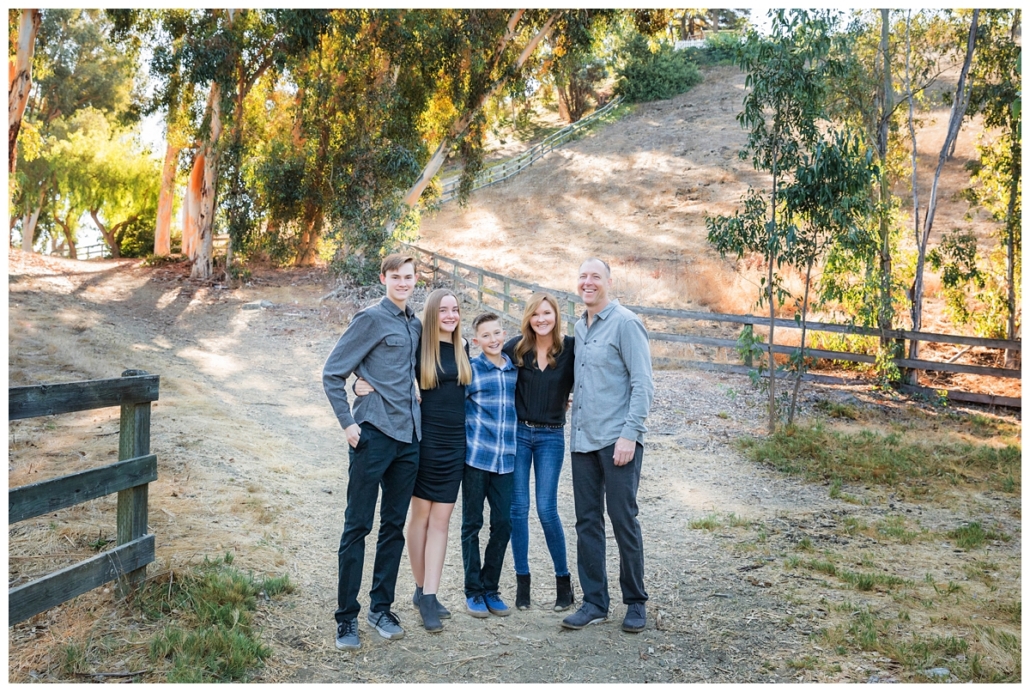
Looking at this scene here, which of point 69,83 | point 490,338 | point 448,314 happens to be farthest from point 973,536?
point 69,83

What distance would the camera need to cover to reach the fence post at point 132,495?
4.19 meters

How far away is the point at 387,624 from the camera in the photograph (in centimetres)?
411

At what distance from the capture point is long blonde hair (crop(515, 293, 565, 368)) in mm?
4391

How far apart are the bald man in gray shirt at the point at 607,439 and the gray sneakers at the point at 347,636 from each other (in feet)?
3.59

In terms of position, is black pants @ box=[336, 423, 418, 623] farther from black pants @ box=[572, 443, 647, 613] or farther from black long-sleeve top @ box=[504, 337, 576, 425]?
black pants @ box=[572, 443, 647, 613]

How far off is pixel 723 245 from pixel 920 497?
3.82 meters

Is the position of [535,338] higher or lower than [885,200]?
lower

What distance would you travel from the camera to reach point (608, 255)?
21.6 metres

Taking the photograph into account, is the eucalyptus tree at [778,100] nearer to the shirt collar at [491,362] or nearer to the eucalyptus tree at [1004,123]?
the eucalyptus tree at [1004,123]

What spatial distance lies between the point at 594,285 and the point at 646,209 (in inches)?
867

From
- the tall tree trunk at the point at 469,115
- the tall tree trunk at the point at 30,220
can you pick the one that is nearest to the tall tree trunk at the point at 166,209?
the tall tree trunk at the point at 30,220

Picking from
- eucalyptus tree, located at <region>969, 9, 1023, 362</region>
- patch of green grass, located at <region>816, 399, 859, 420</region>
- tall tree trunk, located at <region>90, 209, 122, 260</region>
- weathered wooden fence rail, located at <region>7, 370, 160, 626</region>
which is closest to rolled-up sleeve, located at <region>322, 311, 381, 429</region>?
weathered wooden fence rail, located at <region>7, 370, 160, 626</region>

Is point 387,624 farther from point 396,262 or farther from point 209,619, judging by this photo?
point 396,262

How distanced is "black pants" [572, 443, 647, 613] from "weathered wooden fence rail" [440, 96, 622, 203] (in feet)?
80.7
